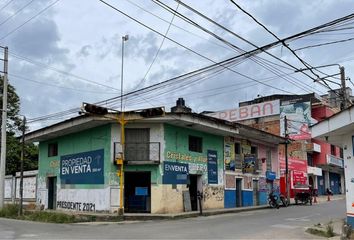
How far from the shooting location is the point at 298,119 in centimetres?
5334

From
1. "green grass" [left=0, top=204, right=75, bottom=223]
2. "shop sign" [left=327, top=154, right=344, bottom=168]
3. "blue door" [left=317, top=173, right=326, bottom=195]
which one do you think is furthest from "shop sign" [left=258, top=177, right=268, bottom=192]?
"blue door" [left=317, top=173, right=326, bottom=195]

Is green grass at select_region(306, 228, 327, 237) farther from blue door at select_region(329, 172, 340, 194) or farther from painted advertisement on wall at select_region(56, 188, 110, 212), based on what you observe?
blue door at select_region(329, 172, 340, 194)

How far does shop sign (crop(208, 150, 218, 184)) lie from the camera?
97.8 ft

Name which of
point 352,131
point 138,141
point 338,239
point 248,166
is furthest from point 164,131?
point 338,239

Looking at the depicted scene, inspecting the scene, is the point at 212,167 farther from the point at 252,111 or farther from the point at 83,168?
the point at 252,111

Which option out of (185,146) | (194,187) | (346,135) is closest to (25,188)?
(194,187)

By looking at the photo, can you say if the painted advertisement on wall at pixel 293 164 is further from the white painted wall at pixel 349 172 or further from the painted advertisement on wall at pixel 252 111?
the white painted wall at pixel 349 172

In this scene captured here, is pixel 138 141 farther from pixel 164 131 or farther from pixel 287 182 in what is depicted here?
pixel 287 182

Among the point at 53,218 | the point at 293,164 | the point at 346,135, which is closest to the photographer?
the point at 346,135

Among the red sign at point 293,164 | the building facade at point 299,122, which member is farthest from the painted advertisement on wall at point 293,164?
the building facade at point 299,122

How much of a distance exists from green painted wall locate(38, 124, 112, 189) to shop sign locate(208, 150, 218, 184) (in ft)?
22.9

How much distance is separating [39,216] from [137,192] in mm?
5607

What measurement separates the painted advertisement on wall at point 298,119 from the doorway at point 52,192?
29.5m

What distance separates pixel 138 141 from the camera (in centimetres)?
2631
